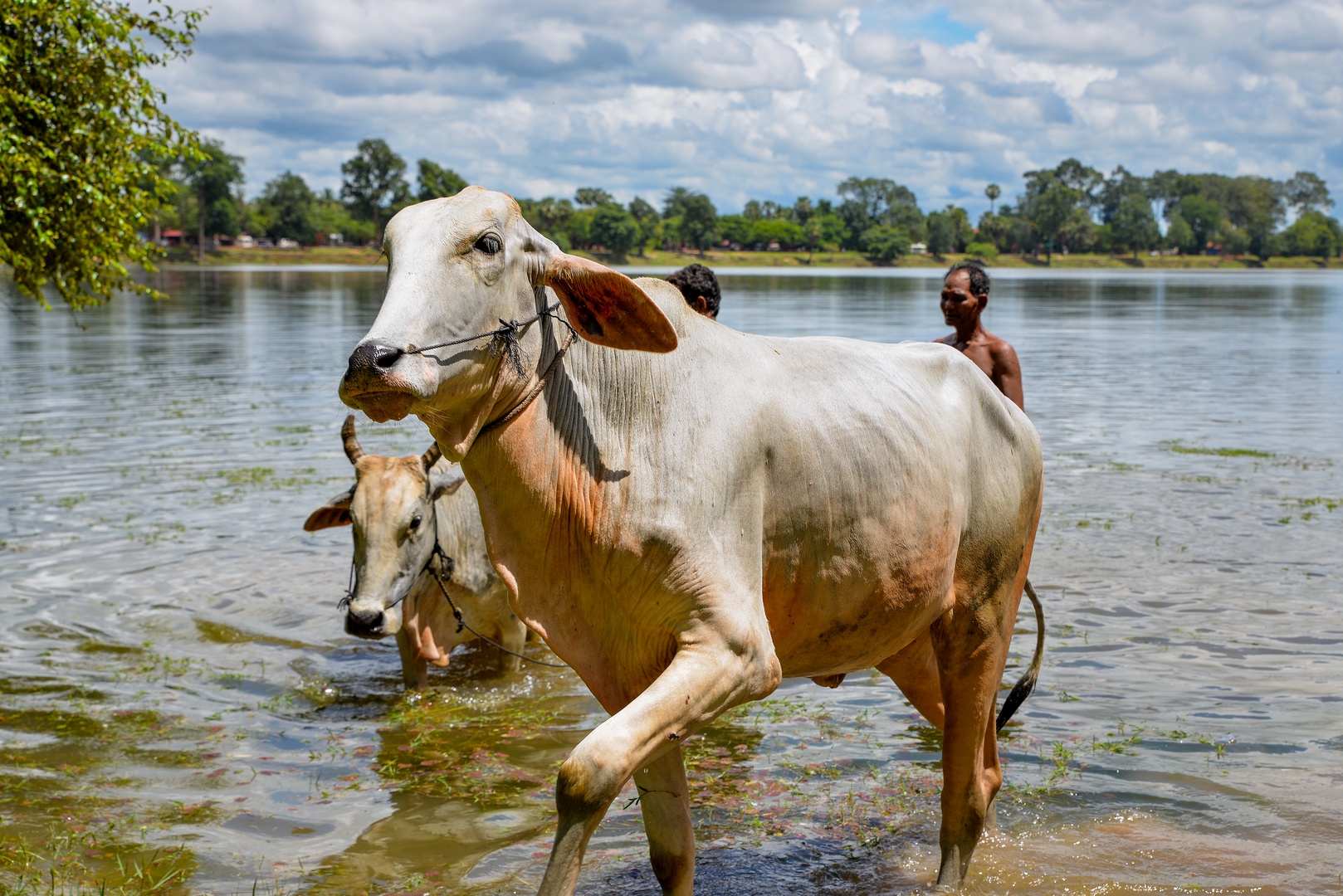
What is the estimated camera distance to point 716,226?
618 ft

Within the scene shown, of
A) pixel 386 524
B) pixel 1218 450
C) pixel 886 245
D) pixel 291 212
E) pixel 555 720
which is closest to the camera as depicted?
pixel 386 524

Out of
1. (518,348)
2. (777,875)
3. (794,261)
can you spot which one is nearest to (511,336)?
(518,348)

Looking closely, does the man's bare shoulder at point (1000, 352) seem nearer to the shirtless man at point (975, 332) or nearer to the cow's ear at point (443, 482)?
the shirtless man at point (975, 332)

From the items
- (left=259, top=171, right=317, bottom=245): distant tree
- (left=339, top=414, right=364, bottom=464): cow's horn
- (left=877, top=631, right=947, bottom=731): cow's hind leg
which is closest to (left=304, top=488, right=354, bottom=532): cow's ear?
(left=339, top=414, right=364, bottom=464): cow's horn

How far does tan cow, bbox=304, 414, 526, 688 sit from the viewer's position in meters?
7.07

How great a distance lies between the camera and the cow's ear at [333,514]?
7520 millimetres

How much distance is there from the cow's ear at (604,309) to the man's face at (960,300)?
168 inches

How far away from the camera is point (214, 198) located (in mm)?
136875

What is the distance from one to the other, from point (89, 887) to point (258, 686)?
3.39m

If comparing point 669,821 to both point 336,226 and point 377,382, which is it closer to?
point 377,382

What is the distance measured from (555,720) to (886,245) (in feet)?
599

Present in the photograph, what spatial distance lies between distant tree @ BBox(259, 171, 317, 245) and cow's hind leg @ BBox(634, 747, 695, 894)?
155m

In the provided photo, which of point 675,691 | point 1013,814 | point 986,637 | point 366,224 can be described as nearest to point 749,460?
point 675,691

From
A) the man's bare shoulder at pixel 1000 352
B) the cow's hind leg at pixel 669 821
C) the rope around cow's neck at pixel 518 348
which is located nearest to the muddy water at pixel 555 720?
the rope around cow's neck at pixel 518 348
